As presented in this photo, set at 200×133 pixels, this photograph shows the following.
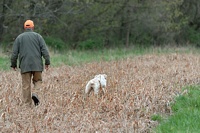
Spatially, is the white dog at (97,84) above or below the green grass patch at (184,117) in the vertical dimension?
above

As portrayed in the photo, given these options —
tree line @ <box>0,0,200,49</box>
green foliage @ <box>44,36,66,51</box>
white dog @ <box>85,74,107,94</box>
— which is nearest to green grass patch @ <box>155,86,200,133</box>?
white dog @ <box>85,74,107,94</box>

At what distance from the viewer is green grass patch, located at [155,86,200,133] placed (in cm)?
636

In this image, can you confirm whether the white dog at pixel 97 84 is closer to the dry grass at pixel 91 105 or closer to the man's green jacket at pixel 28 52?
the dry grass at pixel 91 105

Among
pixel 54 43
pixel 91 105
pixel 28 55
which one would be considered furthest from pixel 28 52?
pixel 54 43

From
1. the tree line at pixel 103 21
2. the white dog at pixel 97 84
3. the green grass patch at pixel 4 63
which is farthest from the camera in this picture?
the tree line at pixel 103 21

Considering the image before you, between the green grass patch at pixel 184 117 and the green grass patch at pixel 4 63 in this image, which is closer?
the green grass patch at pixel 184 117

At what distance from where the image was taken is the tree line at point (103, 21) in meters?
23.8

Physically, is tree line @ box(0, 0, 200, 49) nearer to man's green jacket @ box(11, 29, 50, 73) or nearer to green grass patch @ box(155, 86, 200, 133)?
man's green jacket @ box(11, 29, 50, 73)

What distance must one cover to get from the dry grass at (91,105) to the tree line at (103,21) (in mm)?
12650

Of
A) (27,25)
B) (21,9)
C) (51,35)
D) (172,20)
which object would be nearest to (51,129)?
(27,25)

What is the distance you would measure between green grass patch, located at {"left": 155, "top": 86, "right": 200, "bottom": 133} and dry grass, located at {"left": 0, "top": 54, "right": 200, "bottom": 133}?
0.23 metres

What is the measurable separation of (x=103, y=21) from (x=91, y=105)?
1984cm

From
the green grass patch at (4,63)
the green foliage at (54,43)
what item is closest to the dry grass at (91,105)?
the green grass patch at (4,63)

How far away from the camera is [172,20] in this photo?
28.3 metres
